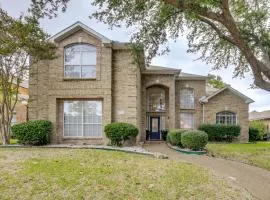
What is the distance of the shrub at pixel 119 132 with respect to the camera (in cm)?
1811

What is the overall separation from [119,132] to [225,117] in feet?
53.0

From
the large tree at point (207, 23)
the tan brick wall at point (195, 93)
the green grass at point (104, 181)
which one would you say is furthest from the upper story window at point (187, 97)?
the green grass at point (104, 181)

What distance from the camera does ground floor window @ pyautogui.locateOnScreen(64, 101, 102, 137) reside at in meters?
19.7

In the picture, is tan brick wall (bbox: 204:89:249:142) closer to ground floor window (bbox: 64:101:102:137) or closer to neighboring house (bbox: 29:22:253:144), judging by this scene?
neighboring house (bbox: 29:22:253:144)

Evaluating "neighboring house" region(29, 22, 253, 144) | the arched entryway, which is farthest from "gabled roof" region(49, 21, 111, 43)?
the arched entryway

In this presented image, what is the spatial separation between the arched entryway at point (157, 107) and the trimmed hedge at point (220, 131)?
12.6ft

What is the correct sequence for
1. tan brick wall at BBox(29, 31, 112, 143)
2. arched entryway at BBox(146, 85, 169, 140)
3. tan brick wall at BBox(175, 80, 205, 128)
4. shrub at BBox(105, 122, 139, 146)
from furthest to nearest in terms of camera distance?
tan brick wall at BBox(175, 80, 205, 128) < arched entryway at BBox(146, 85, 169, 140) < tan brick wall at BBox(29, 31, 112, 143) < shrub at BBox(105, 122, 139, 146)

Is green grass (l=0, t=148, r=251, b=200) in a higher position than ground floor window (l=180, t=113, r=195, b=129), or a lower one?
lower

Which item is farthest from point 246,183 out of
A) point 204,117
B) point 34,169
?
point 204,117

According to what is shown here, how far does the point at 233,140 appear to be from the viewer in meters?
29.9

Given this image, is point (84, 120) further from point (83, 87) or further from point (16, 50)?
point (16, 50)

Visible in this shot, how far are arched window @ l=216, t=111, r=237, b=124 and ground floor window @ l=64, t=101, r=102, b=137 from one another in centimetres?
1536

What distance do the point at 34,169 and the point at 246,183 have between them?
20.7 feet

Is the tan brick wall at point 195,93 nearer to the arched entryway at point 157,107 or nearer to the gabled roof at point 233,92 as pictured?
the gabled roof at point 233,92
